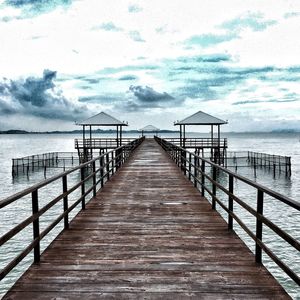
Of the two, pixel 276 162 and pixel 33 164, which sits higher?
pixel 33 164

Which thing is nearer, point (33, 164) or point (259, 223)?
point (259, 223)

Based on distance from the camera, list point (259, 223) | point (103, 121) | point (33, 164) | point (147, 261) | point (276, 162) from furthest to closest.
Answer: point (276, 162)
point (33, 164)
point (103, 121)
point (147, 261)
point (259, 223)

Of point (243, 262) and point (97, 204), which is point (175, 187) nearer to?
point (97, 204)

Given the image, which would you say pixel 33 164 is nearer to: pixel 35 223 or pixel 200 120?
pixel 200 120

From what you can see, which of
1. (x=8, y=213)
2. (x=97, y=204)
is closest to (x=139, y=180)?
(x=97, y=204)

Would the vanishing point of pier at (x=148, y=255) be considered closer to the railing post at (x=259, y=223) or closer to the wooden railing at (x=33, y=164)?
the railing post at (x=259, y=223)

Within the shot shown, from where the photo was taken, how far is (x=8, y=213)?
18594 millimetres

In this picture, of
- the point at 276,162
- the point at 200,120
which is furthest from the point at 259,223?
the point at 276,162

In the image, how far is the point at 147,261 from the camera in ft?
14.2

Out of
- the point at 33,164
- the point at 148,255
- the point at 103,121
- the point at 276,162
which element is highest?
the point at 103,121

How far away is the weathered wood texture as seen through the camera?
11.6 feet

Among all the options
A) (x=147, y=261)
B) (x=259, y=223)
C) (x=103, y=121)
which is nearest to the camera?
(x=259, y=223)

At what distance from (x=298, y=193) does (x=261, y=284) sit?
2462cm

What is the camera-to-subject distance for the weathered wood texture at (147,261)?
11.6 ft
